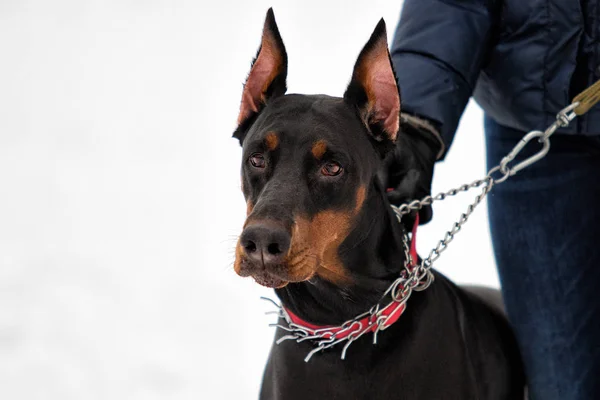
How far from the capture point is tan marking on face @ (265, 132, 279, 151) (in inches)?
86.9

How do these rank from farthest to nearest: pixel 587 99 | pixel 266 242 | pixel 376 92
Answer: pixel 587 99 < pixel 376 92 < pixel 266 242

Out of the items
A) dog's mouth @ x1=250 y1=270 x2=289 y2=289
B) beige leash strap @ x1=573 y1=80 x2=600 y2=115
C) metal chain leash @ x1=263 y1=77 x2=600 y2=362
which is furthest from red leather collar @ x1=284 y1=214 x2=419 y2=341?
beige leash strap @ x1=573 y1=80 x2=600 y2=115

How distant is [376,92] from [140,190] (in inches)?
134

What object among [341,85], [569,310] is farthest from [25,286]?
[569,310]

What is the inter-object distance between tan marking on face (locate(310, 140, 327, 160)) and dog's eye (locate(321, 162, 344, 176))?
0.11ft

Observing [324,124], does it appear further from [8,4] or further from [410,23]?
[8,4]

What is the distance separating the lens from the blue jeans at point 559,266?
8.91ft

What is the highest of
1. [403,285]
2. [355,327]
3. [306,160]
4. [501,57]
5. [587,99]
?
[501,57]

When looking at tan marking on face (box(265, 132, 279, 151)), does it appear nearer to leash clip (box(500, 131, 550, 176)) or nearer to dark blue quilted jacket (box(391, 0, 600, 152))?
dark blue quilted jacket (box(391, 0, 600, 152))

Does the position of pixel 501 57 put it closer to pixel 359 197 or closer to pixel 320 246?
pixel 359 197

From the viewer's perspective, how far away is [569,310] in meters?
2.76

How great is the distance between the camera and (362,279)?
7.81 ft

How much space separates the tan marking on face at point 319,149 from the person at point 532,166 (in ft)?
1.43

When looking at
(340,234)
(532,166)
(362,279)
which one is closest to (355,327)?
(362,279)
